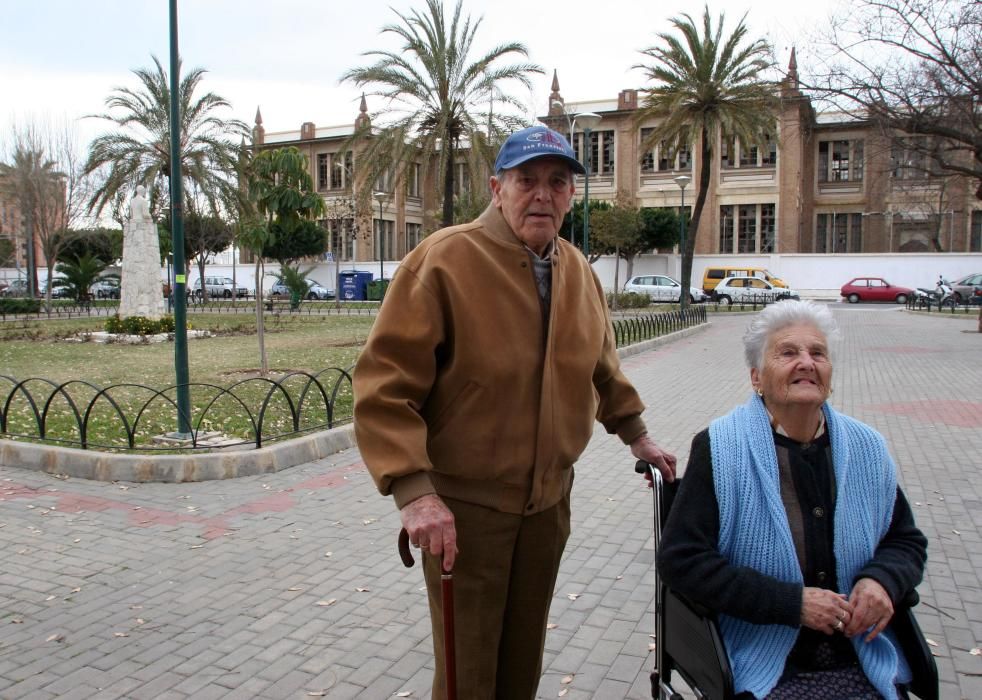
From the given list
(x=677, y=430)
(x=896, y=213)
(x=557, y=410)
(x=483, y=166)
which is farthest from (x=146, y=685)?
(x=896, y=213)

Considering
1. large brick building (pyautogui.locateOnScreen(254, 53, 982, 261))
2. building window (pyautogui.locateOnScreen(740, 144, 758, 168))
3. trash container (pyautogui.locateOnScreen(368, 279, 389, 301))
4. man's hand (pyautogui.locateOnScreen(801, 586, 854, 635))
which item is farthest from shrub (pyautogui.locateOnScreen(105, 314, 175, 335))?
building window (pyautogui.locateOnScreen(740, 144, 758, 168))

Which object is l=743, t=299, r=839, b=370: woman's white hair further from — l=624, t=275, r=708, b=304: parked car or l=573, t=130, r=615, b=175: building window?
l=573, t=130, r=615, b=175: building window

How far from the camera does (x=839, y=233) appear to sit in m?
52.2

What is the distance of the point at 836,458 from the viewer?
229 cm

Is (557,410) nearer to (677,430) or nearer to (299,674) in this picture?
(299,674)

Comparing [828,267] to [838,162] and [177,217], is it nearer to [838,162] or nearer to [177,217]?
[838,162]

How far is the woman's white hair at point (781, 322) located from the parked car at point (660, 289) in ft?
127

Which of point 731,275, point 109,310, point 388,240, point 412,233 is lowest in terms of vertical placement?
point 109,310

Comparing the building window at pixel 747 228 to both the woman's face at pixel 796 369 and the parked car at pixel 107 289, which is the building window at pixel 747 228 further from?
the woman's face at pixel 796 369

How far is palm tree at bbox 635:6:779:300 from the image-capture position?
25.2m

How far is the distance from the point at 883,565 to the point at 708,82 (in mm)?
25584

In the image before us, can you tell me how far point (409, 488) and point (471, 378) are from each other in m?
0.33

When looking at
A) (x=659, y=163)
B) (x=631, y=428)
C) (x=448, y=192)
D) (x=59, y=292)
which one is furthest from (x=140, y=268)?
(x=659, y=163)

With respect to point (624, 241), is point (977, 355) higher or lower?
lower
